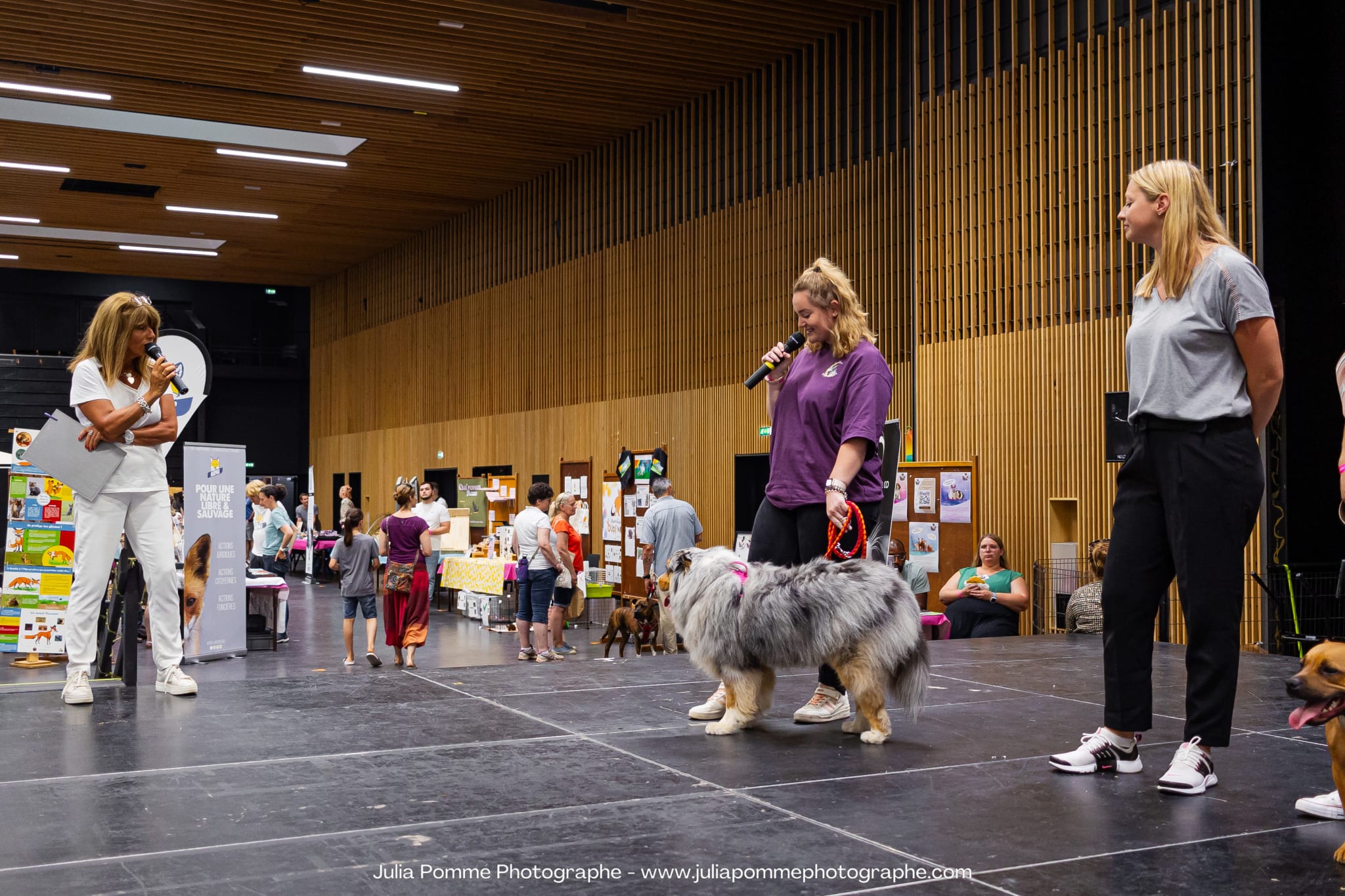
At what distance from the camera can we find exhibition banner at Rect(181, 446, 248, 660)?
8.89 meters

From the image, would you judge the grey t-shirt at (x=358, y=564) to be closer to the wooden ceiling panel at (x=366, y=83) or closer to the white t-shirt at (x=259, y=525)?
the white t-shirt at (x=259, y=525)

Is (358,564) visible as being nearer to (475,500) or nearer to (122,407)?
(122,407)

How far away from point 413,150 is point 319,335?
36.7 feet

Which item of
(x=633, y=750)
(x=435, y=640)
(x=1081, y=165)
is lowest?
(x=435, y=640)

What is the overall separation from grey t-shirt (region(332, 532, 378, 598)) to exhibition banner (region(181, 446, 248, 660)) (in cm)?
80

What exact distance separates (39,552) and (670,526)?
5081 mm

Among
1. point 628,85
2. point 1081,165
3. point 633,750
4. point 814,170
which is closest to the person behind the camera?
point 633,750

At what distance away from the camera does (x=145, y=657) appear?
9703 millimetres

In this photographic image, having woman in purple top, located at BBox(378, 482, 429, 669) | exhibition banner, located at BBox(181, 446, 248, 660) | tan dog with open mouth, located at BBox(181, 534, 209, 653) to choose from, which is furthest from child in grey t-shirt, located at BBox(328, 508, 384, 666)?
tan dog with open mouth, located at BBox(181, 534, 209, 653)

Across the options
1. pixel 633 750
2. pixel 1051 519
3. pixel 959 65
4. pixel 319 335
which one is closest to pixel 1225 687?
pixel 633 750

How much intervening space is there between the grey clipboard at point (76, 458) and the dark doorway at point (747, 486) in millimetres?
8875

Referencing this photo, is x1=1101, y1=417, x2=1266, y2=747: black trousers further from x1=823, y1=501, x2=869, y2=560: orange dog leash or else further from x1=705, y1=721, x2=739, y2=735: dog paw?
x1=705, y1=721, x2=739, y2=735: dog paw

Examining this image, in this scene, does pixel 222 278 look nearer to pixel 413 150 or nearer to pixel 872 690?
pixel 413 150

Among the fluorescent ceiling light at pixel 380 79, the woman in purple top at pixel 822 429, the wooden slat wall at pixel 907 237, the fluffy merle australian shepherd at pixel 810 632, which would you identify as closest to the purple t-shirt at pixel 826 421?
the woman in purple top at pixel 822 429
